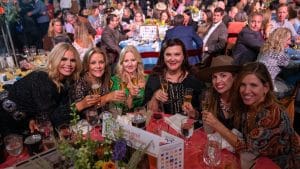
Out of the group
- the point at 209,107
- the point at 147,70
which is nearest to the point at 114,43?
the point at 147,70

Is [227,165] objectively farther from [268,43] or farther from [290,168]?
[268,43]

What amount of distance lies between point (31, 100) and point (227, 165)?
1.85 metres

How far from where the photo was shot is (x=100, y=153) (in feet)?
4.70

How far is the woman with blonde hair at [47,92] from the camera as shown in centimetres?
258

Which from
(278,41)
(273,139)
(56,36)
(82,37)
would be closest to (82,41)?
(82,37)

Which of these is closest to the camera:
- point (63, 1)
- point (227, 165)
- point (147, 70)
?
point (227, 165)

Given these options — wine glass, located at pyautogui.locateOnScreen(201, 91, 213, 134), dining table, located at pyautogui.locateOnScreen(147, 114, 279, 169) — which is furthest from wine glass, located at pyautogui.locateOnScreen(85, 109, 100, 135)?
wine glass, located at pyautogui.locateOnScreen(201, 91, 213, 134)

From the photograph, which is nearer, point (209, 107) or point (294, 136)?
point (294, 136)

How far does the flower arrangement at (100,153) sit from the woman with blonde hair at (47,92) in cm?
107

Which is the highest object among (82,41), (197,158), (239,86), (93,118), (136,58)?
(82,41)

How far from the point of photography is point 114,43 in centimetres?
542

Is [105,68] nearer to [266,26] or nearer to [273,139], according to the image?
[273,139]

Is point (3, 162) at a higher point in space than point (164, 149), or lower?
lower

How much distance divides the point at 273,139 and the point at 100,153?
3.40ft
